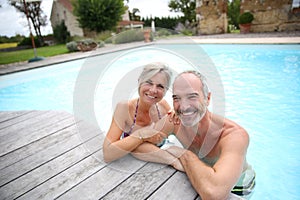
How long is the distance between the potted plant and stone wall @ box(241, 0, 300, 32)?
26 centimetres

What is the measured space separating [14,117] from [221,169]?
9.29 ft

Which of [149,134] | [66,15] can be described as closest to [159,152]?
[149,134]

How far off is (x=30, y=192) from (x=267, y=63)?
722 centimetres

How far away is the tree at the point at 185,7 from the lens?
2330 centimetres

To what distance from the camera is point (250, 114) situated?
174 inches

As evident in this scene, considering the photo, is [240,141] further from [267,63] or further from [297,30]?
[297,30]

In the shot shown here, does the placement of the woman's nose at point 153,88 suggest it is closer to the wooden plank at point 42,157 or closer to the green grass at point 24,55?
the wooden plank at point 42,157

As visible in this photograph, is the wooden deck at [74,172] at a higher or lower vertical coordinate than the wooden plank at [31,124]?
higher

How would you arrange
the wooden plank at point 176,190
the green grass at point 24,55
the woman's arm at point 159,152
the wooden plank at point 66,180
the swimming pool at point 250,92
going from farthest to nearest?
the green grass at point 24,55, the swimming pool at point 250,92, the woman's arm at point 159,152, the wooden plank at point 66,180, the wooden plank at point 176,190

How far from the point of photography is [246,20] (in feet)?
37.3

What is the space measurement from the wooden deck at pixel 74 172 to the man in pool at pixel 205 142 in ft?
0.49

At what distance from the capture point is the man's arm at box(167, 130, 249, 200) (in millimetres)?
1144

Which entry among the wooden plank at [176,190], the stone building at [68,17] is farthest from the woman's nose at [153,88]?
the stone building at [68,17]

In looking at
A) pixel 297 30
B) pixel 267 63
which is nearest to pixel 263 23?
pixel 297 30
